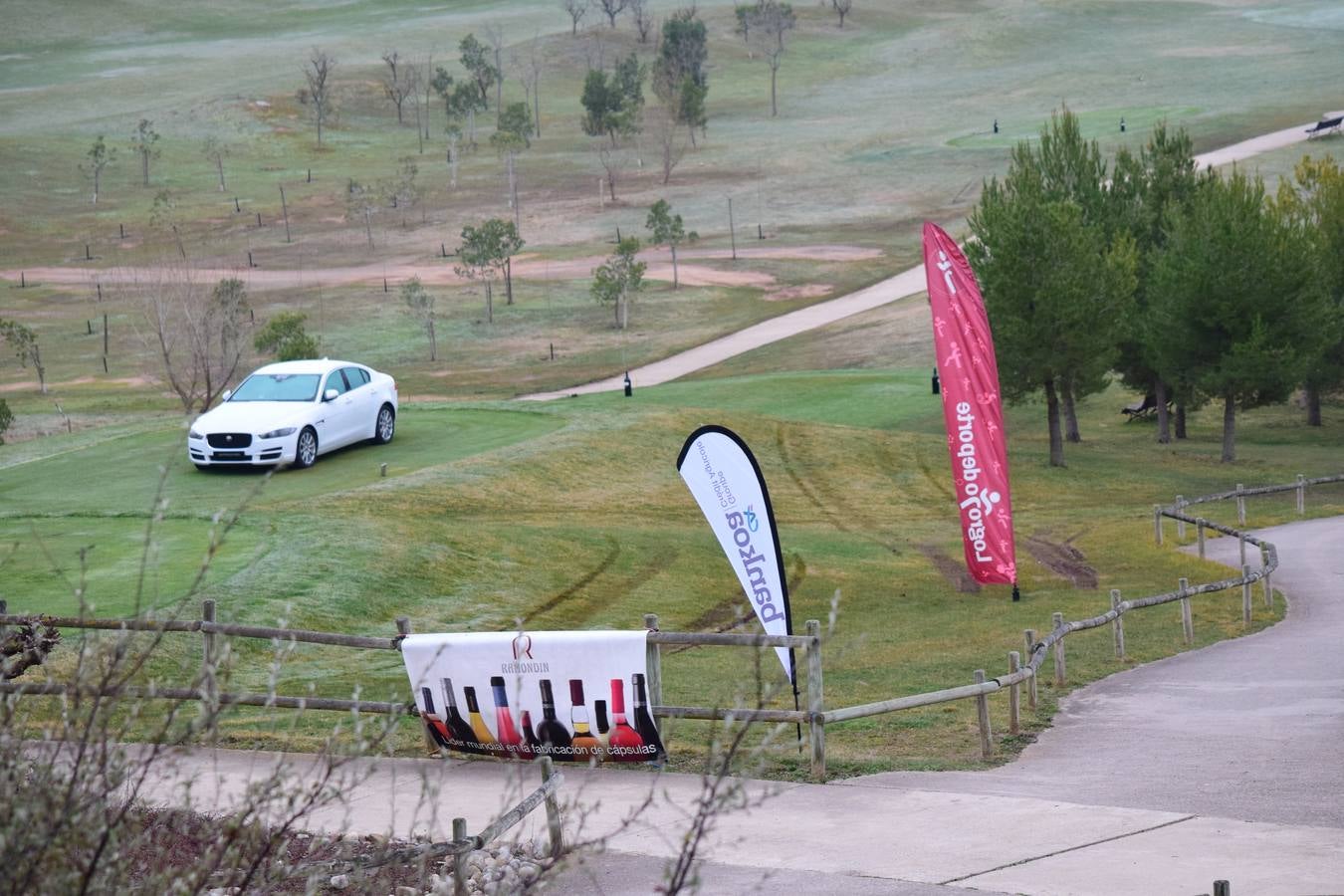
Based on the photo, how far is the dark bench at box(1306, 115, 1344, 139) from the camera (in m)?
98.6

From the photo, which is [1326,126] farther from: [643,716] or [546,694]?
[546,694]

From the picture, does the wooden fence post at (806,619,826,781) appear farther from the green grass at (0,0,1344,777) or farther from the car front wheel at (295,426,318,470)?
the car front wheel at (295,426,318,470)

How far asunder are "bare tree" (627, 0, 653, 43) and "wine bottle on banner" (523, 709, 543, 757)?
548ft

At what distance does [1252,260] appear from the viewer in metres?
43.1

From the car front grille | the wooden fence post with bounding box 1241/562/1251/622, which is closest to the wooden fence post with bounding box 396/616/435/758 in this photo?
the car front grille

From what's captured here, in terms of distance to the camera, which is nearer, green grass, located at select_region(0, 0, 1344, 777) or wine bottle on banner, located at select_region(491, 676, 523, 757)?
wine bottle on banner, located at select_region(491, 676, 523, 757)

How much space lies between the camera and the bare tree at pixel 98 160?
111m

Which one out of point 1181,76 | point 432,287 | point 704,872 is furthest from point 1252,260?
point 1181,76

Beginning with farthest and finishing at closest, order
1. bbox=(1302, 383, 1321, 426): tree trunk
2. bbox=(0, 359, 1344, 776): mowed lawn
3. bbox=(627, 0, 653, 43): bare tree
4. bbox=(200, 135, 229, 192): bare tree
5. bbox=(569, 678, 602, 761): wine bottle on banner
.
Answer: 1. bbox=(627, 0, 653, 43): bare tree
2. bbox=(200, 135, 229, 192): bare tree
3. bbox=(1302, 383, 1321, 426): tree trunk
4. bbox=(0, 359, 1344, 776): mowed lawn
5. bbox=(569, 678, 602, 761): wine bottle on banner

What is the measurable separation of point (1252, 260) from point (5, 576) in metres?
33.9

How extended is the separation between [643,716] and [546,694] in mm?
781

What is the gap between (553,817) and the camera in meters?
10.2

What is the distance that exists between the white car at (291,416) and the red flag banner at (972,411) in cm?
1086

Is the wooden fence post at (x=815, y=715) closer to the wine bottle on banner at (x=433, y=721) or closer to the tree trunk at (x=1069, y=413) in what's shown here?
the wine bottle on banner at (x=433, y=721)
